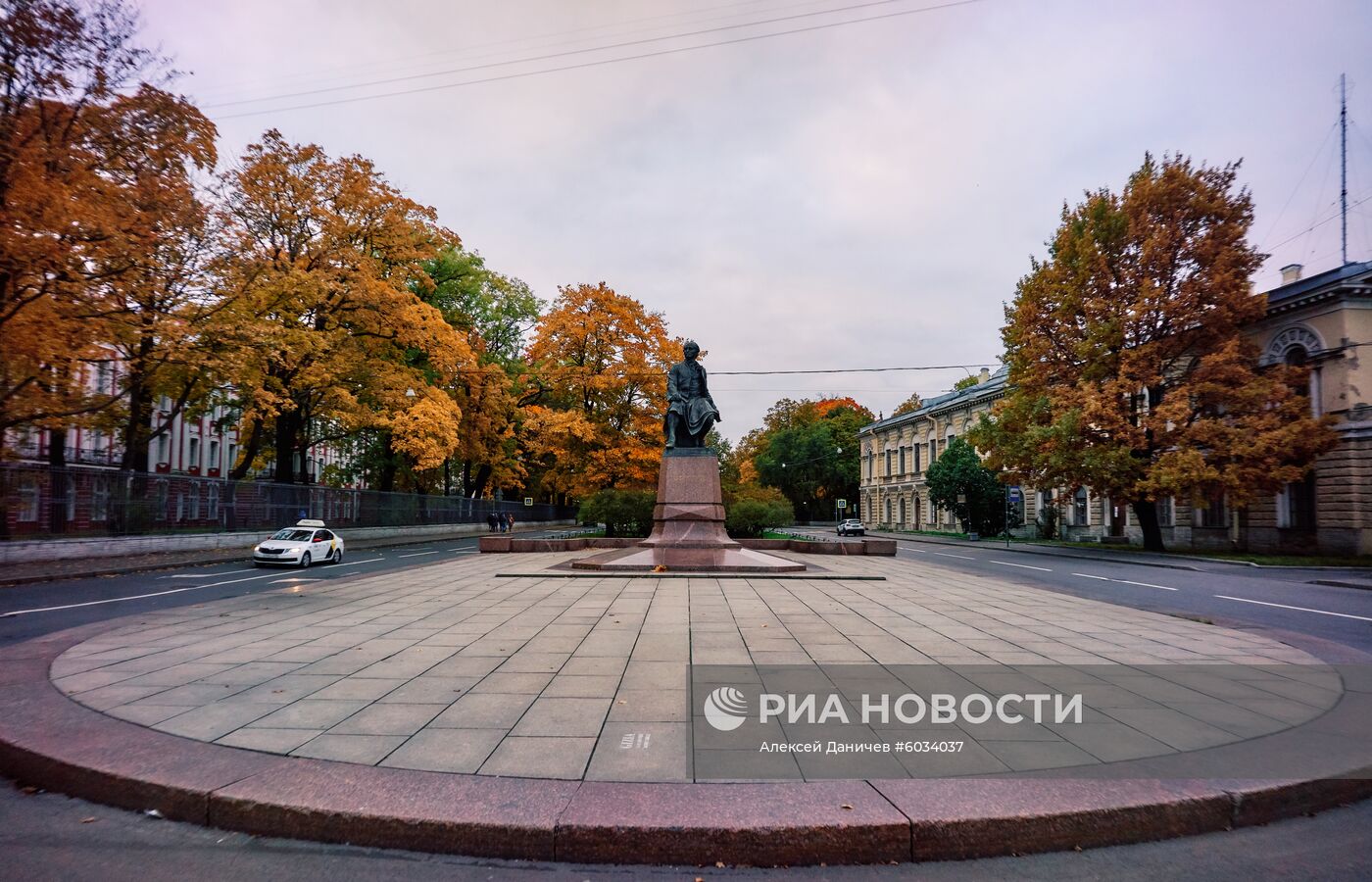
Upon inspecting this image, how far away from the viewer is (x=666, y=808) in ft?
11.3

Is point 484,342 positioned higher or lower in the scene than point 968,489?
higher

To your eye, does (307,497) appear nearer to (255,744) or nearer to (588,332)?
(588,332)

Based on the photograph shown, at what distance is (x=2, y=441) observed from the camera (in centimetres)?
1767

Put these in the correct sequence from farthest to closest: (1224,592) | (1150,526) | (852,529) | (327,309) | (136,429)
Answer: (852,529)
(1150,526)
(327,309)
(136,429)
(1224,592)

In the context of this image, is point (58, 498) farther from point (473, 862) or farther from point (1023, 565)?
point (1023, 565)

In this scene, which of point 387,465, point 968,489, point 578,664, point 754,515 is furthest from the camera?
point 968,489

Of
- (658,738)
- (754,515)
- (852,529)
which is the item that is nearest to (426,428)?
(754,515)

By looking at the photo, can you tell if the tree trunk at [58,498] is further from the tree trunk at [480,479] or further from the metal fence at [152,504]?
the tree trunk at [480,479]

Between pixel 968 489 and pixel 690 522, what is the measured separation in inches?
1308

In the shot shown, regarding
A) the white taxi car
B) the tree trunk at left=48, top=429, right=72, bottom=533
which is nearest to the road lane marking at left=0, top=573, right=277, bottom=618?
the white taxi car

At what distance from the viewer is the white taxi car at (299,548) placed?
20359 mm

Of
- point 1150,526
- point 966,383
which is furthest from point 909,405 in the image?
point 1150,526

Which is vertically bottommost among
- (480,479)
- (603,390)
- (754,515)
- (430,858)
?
(430,858)

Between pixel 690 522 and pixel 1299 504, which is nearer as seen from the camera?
pixel 690 522
